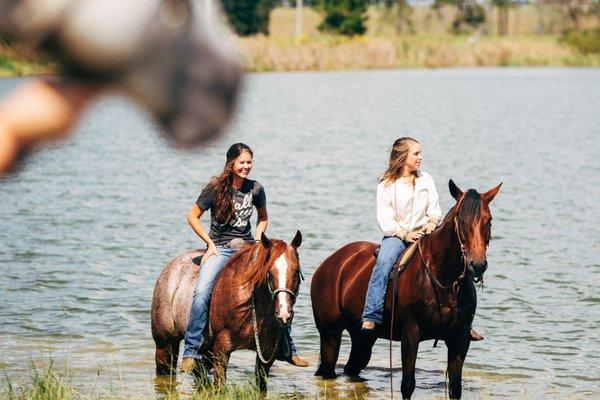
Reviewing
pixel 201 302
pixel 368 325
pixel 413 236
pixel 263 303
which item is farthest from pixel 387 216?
pixel 201 302

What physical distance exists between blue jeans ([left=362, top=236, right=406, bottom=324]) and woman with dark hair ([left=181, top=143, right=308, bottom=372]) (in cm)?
76

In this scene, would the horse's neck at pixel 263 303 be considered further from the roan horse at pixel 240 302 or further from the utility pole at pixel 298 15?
the utility pole at pixel 298 15

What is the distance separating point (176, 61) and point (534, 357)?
11.6m

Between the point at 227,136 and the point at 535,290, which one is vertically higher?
the point at 227,136

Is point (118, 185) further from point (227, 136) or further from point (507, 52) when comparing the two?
point (507, 52)

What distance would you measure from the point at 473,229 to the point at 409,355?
62.7 inches

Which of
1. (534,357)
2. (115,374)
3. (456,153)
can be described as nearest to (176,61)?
(115,374)

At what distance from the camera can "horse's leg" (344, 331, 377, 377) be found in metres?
10.4

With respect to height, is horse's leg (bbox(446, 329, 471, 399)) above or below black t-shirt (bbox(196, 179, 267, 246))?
below

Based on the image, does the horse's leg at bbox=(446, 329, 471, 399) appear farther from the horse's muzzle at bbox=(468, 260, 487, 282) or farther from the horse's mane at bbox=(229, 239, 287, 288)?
the horse's mane at bbox=(229, 239, 287, 288)

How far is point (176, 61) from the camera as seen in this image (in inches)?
38.3

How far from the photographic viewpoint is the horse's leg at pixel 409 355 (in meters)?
9.25

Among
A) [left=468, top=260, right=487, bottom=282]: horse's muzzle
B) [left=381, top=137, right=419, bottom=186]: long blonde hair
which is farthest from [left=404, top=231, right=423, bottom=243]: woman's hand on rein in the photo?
[left=468, top=260, right=487, bottom=282]: horse's muzzle

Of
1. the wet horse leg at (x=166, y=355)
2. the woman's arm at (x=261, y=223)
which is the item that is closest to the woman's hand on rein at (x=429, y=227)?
the woman's arm at (x=261, y=223)
